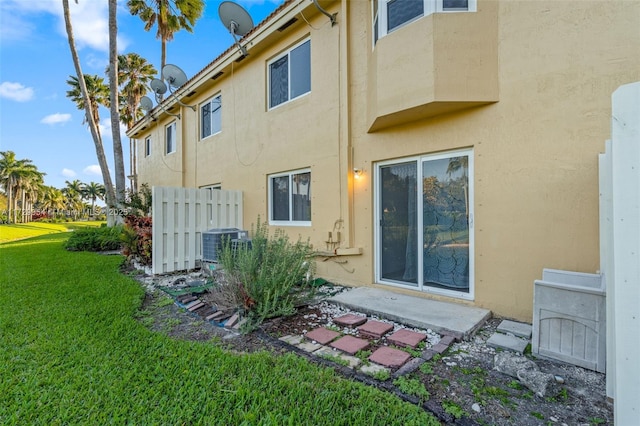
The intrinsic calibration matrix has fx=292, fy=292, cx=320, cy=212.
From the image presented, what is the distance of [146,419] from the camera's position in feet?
6.91

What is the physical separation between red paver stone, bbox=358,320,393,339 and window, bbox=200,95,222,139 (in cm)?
864

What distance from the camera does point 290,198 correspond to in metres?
7.46

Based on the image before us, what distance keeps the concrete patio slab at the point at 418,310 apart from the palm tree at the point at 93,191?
7941 cm

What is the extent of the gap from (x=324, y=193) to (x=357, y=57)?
2.87 metres

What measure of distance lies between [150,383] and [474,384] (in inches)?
113

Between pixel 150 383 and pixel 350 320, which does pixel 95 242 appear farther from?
pixel 350 320

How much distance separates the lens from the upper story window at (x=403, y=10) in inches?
173

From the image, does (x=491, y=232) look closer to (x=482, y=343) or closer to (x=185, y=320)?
(x=482, y=343)

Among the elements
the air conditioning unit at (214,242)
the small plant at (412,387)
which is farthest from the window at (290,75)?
the small plant at (412,387)

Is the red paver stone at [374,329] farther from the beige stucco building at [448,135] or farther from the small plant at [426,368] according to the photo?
the beige stucco building at [448,135]

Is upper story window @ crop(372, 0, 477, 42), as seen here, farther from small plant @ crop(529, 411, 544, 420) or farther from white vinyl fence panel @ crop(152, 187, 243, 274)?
white vinyl fence panel @ crop(152, 187, 243, 274)

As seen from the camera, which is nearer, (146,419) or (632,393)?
(632,393)

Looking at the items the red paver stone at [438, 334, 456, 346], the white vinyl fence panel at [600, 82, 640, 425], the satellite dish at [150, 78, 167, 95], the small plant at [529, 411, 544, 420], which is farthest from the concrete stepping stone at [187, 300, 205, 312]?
the satellite dish at [150, 78, 167, 95]

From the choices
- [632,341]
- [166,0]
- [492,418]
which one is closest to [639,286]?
[632,341]
